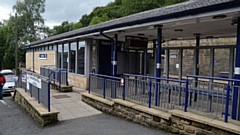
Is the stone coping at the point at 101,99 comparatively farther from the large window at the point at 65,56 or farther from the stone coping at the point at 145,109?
the large window at the point at 65,56

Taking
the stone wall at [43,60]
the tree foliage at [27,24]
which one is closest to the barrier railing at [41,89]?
the stone wall at [43,60]

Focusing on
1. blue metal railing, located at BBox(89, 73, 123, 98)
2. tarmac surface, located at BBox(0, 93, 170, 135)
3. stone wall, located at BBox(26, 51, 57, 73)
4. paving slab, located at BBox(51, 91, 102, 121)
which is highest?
stone wall, located at BBox(26, 51, 57, 73)

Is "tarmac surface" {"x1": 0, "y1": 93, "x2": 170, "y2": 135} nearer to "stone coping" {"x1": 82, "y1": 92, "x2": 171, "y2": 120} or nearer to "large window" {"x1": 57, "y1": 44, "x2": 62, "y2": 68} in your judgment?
"stone coping" {"x1": 82, "y1": 92, "x2": 171, "y2": 120}

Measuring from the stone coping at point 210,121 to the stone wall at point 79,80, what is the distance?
6.88 metres

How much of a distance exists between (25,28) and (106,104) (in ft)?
113

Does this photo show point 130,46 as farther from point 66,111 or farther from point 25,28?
point 25,28

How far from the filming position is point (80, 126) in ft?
18.2

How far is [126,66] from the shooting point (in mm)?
10328

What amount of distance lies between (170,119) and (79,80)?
24.9ft

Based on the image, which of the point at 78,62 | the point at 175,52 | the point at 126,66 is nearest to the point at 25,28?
the point at 78,62

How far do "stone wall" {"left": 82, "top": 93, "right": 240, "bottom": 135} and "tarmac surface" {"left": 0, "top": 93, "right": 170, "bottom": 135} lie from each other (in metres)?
0.18

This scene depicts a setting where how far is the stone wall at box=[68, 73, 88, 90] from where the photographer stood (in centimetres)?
1086

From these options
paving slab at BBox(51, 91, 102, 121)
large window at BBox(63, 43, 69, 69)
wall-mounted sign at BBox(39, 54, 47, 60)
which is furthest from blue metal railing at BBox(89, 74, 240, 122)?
wall-mounted sign at BBox(39, 54, 47, 60)

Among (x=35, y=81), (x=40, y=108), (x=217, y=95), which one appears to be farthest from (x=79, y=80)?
(x=217, y=95)
